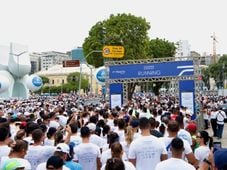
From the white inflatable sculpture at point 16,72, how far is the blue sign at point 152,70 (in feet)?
118

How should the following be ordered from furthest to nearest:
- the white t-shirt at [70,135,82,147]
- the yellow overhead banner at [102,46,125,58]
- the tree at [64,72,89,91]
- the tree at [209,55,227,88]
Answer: the tree at [64,72,89,91], the tree at [209,55,227,88], the yellow overhead banner at [102,46,125,58], the white t-shirt at [70,135,82,147]

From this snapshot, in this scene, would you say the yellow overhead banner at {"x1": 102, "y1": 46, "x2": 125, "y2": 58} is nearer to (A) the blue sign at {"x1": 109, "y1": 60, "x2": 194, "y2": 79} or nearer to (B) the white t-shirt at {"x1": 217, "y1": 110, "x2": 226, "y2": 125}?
(A) the blue sign at {"x1": 109, "y1": 60, "x2": 194, "y2": 79}

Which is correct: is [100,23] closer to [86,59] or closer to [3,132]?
[86,59]

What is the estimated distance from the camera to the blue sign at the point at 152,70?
898 inches

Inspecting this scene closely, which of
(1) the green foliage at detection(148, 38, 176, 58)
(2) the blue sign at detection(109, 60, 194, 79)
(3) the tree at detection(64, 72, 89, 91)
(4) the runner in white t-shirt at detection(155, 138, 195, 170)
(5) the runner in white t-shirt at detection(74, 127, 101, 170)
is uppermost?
(1) the green foliage at detection(148, 38, 176, 58)

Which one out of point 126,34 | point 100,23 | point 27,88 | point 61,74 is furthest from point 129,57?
point 61,74

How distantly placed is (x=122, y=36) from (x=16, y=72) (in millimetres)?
18958

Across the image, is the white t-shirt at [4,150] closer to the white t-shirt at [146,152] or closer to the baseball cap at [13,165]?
the baseball cap at [13,165]

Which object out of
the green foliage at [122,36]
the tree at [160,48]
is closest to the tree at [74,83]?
the tree at [160,48]

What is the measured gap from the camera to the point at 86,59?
49.8m

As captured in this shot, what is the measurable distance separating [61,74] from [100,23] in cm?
9498

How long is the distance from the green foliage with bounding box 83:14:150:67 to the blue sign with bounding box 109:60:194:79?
22603 mm

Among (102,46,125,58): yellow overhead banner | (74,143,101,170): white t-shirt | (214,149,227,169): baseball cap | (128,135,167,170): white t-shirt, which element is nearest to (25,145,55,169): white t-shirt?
(74,143,101,170): white t-shirt

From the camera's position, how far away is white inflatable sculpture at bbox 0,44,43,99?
59.0 m
